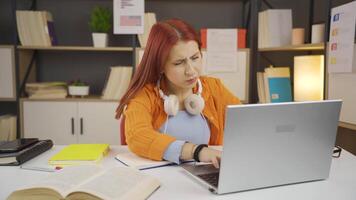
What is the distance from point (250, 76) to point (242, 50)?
0.20 metres

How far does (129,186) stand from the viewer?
84 cm

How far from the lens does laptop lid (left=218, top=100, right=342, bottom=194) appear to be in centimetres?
79

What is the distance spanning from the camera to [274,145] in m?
0.84

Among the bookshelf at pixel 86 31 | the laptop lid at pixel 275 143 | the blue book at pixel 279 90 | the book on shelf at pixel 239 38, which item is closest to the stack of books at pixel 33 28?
the bookshelf at pixel 86 31

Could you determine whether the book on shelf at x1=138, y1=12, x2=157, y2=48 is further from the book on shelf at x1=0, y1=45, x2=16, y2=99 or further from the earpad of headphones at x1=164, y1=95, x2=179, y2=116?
the earpad of headphones at x1=164, y1=95, x2=179, y2=116

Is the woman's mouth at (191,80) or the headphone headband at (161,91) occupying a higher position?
the woman's mouth at (191,80)

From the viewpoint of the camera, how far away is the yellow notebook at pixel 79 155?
1.11 meters

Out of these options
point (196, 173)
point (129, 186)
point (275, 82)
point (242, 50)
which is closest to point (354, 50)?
point (275, 82)

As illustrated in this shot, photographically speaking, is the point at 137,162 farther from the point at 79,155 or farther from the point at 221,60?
the point at 221,60

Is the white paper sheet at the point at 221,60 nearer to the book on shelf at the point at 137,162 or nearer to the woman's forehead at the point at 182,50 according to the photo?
the woman's forehead at the point at 182,50

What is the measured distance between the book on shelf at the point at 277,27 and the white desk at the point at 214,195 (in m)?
1.39

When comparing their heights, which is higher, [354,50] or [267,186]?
[354,50]

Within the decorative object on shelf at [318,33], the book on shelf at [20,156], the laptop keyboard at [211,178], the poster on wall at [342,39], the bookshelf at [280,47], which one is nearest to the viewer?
the laptop keyboard at [211,178]

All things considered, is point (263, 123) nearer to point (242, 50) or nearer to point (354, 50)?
point (354, 50)
